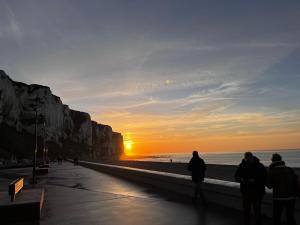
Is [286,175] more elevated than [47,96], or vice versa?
[47,96]

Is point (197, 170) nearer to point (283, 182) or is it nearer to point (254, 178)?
point (254, 178)

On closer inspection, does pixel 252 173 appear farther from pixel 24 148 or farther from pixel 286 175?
pixel 24 148

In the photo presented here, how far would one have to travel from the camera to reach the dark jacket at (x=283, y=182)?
27.1 feet

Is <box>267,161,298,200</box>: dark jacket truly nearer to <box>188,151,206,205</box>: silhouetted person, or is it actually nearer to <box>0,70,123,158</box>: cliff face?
<box>188,151,206,205</box>: silhouetted person

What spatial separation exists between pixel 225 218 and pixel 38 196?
5.83m

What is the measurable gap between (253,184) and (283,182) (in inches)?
35.7

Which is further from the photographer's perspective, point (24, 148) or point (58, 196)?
point (24, 148)

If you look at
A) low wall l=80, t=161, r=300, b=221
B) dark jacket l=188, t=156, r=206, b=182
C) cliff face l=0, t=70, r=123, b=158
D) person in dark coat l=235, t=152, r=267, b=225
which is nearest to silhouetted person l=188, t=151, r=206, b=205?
dark jacket l=188, t=156, r=206, b=182

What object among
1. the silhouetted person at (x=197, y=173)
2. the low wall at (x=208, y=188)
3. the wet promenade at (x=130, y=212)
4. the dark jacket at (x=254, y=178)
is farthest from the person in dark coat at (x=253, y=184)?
the silhouetted person at (x=197, y=173)

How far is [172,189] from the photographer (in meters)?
16.9

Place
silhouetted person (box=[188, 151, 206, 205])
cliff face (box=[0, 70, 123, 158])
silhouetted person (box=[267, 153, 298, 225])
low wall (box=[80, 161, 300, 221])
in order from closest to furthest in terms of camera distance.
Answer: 1. silhouetted person (box=[267, 153, 298, 225])
2. low wall (box=[80, 161, 300, 221])
3. silhouetted person (box=[188, 151, 206, 205])
4. cliff face (box=[0, 70, 123, 158])

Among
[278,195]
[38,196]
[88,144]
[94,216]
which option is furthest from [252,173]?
[88,144]

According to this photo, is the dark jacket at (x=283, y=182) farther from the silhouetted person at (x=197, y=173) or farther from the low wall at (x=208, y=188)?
the silhouetted person at (x=197, y=173)

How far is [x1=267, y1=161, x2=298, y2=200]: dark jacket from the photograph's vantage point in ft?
27.1
